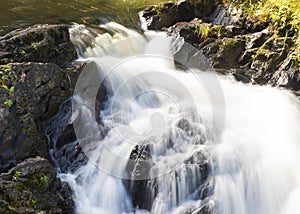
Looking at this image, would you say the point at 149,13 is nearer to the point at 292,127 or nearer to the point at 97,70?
the point at 97,70

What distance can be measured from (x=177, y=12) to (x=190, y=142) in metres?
5.70

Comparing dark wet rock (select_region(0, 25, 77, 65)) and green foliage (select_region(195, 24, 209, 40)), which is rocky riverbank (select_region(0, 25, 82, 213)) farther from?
green foliage (select_region(195, 24, 209, 40))

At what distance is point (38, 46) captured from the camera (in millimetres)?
6852

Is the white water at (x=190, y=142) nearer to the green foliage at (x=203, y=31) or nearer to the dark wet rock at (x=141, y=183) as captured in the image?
the dark wet rock at (x=141, y=183)

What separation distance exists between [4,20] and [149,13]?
171 inches

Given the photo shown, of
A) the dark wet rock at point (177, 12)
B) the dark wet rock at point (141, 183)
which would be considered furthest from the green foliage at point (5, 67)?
the dark wet rock at point (177, 12)

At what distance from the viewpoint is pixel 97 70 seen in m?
7.60

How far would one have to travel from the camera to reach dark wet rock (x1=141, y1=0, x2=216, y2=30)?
416 inches

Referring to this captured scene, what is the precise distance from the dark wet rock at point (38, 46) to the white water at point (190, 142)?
90 cm

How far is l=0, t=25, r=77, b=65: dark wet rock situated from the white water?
35.6 inches

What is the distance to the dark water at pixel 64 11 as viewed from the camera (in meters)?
9.20

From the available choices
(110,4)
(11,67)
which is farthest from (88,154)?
(110,4)

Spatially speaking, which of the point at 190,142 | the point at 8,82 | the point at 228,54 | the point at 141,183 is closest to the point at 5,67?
the point at 8,82

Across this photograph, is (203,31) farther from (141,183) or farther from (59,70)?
(141,183)
